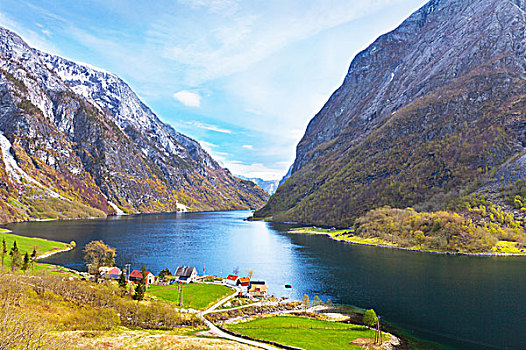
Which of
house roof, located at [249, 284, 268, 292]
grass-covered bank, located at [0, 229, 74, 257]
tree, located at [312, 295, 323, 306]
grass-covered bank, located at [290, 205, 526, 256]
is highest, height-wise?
grass-covered bank, located at [290, 205, 526, 256]

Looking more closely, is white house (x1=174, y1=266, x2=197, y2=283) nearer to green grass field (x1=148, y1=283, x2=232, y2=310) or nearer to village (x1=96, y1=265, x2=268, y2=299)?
village (x1=96, y1=265, x2=268, y2=299)

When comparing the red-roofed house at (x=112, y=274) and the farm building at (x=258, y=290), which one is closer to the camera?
the farm building at (x=258, y=290)

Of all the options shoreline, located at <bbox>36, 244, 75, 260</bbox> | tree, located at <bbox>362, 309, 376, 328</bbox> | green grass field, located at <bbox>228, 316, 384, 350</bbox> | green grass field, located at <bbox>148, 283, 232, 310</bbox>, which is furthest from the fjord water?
green grass field, located at <bbox>148, 283, 232, 310</bbox>

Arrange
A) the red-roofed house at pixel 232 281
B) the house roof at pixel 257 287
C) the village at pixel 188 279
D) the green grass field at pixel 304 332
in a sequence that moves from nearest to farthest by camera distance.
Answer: the green grass field at pixel 304 332, the village at pixel 188 279, the house roof at pixel 257 287, the red-roofed house at pixel 232 281

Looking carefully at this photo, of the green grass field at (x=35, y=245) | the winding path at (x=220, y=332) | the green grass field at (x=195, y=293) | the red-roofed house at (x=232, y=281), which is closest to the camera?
the winding path at (x=220, y=332)

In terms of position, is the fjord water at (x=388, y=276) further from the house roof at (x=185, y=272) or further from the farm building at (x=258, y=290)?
the house roof at (x=185, y=272)

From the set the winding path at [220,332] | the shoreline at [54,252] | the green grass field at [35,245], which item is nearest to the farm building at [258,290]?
the winding path at [220,332]

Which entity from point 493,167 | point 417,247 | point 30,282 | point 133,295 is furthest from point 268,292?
point 493,167

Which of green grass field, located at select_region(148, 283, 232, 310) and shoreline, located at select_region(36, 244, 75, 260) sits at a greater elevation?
shoreline, located at select_region(36, 244, 75, 260)
